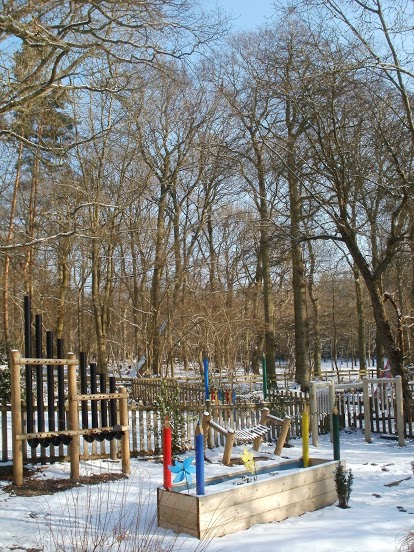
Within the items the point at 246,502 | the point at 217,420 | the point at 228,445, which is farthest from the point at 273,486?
the point at 217,420

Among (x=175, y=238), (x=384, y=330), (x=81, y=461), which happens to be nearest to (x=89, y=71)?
(x=81, y=461)

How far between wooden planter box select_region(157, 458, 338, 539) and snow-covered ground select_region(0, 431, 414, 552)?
12 cm

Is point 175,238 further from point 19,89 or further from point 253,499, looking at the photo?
point 253,499

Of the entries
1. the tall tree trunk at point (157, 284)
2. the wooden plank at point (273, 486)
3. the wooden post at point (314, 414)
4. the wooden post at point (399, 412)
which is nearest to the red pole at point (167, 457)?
the wooden plank at point (273, 486)

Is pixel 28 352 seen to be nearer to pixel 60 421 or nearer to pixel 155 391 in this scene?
pixel 60 421

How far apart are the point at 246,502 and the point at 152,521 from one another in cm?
121

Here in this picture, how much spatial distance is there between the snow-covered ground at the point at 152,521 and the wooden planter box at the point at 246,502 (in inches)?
4.7

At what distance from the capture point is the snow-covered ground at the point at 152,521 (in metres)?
5.47

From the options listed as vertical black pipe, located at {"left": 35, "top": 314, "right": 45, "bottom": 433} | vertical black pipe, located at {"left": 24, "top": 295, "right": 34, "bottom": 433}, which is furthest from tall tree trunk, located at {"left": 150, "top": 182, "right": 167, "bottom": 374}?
vertical black pipe, located at {"left": 24, "top": 295, "right": 34, "bottom": 433}

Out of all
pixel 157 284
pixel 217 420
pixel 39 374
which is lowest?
pixel 217 420

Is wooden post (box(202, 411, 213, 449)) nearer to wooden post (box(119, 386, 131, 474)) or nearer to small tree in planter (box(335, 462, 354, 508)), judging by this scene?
wooden post (box(119, 386, 131, 474))

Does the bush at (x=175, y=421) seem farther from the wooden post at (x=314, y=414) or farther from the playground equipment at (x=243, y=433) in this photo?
the wooden post at (x=314, y=414)

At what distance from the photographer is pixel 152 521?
572 centimetres

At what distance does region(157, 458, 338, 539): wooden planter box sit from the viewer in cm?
603
